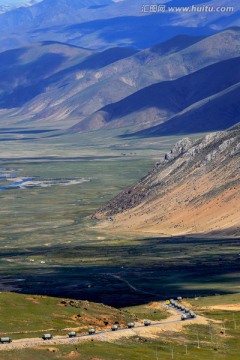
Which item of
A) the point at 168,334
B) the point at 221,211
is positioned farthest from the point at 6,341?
the point at 221,211

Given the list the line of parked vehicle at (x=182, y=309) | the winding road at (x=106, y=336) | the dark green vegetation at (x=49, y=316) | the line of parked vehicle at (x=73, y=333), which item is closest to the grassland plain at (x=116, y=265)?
the line of parked vehicle at (x=182, y=309)

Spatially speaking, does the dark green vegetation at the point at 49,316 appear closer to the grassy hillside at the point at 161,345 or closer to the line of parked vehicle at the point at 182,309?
the grassy hillside at the point at 161,345

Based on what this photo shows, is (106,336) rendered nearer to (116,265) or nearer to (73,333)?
(73,333)

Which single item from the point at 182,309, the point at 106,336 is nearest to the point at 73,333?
the point at 106,336

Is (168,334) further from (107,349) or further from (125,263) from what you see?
(125,263)

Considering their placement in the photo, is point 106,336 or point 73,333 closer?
point 73,333

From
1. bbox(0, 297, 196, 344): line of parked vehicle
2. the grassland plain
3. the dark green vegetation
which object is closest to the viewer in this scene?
bbox(0, 297, 196, 344): line of parked vehicle

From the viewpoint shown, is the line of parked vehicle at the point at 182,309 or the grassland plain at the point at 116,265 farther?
the grassland plain at the point at 116,265

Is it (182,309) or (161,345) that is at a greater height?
(161,345)

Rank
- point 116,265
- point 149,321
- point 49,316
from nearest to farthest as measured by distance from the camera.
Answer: point 49,316
point 149,321
point 116,265

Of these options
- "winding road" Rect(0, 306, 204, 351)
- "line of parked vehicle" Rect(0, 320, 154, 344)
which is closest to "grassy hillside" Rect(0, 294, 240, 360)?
"winding road" Rect(0, 306, 204, 351)

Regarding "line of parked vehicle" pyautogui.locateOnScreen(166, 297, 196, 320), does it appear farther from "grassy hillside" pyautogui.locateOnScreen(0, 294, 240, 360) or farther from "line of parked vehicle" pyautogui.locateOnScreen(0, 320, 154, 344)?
"line of parked vehicle" pyautogui.locateOnScreen(0, 320, 154, 344)
